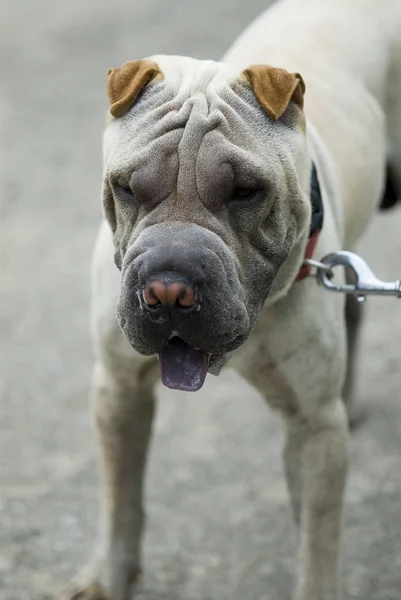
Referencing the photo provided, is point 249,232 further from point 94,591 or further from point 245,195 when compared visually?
point 94,591

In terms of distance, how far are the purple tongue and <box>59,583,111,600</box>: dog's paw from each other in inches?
40.1

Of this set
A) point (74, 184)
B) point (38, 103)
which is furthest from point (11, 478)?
point (38, 103)

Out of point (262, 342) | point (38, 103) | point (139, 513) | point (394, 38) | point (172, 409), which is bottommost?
point (38, 103)

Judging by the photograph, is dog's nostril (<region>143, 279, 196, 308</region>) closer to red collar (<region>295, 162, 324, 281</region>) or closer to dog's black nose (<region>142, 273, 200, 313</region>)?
dog's black nose (<region>142, 273, 200, 313</region>)

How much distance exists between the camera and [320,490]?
262 centimetres

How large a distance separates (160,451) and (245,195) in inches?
65.5

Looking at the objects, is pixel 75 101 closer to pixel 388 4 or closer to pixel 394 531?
pixel 388 4

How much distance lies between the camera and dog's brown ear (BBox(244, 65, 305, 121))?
83.6 inches

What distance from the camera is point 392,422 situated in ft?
12.3

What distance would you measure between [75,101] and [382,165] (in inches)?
147

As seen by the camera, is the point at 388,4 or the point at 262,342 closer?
the point at 262,342

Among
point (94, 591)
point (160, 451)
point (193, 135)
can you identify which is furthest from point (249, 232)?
point (160, 451)

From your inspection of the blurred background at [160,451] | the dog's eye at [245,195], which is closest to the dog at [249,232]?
the dog's eye at [245,195]

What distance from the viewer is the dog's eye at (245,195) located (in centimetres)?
209
